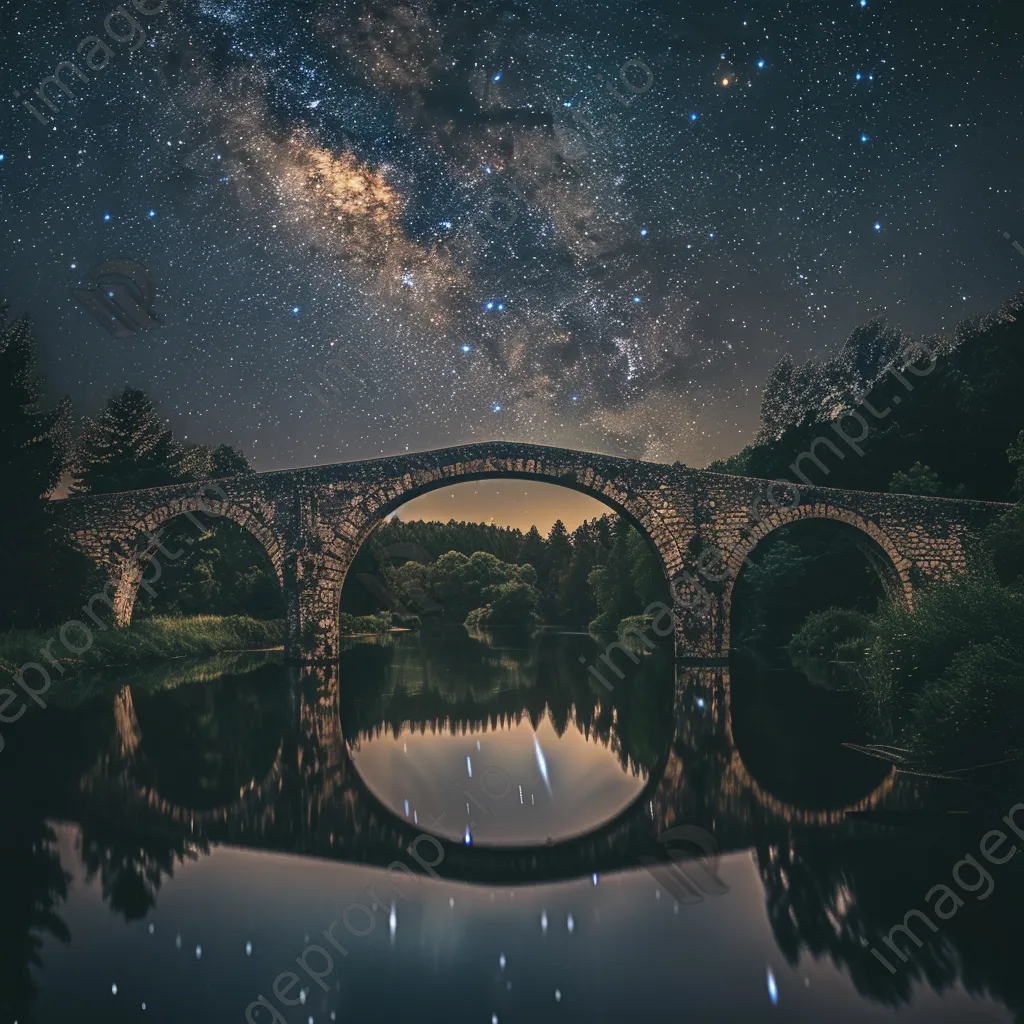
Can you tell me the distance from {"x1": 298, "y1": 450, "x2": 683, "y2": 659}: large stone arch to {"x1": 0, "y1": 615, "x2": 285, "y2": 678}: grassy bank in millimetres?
4475

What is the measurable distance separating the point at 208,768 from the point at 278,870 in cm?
340

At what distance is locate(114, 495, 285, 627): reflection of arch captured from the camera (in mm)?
23281

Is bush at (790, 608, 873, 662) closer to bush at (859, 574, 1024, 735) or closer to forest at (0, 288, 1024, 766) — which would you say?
forest at (0, 288, 1024, 766)

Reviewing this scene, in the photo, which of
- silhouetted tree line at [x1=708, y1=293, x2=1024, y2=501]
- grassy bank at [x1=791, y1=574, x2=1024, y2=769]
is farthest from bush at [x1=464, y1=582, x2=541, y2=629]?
grassy bank at [x1=791, y1=574, x2=1024, y2=769]

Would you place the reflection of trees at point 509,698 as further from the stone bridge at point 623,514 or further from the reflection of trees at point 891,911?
the reflection of trees at point 891,911

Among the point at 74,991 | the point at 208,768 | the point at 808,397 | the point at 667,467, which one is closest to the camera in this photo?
the point at 74,991

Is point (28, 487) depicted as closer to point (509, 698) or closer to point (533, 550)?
point (509, 698)

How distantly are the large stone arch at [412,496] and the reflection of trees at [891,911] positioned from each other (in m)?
17.1

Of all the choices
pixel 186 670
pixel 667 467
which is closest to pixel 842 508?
pixel 667 467

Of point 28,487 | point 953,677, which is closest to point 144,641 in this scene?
point 28,487

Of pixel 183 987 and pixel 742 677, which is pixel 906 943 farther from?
pixel 742 677

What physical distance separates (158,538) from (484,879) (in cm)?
2290

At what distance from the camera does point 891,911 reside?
4133 mm

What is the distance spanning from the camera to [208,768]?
7.89 m
